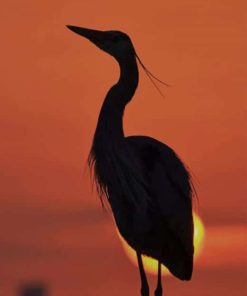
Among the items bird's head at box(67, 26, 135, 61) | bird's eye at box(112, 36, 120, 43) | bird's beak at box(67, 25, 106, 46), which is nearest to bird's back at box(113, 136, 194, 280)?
bird's head at box(67, 26, 135, 61)

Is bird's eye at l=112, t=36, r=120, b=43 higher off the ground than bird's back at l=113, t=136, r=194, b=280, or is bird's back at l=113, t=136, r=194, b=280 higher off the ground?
bird's eye at l=112, t=36, r=120, b=43

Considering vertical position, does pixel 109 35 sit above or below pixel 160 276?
above

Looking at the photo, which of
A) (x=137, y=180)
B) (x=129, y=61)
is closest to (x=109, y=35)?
(x=129, y=61)

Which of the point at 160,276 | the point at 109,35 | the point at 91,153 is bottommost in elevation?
the point at 160,276

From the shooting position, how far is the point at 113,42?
95.0 feet

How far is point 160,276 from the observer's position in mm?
28266

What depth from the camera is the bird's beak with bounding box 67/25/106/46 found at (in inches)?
1150

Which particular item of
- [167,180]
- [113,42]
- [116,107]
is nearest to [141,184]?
[167,180]

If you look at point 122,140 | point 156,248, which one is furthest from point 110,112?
point 156,248

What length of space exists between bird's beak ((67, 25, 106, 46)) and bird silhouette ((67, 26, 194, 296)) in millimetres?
397

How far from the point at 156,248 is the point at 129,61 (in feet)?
10.6

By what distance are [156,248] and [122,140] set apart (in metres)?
1.91

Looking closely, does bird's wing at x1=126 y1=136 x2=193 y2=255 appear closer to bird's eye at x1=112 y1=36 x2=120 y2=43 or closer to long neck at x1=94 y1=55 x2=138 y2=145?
long neck at x1=94 y1=55 x2=138 y2=145

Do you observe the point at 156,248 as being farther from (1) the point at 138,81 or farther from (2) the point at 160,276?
(1) the point at 138,81
